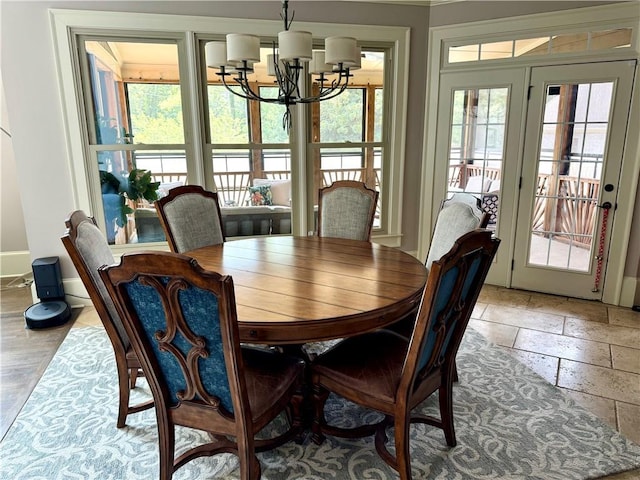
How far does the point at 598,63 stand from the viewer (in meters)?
3.45

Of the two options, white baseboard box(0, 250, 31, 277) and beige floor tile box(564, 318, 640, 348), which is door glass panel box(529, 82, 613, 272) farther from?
white baseboard box(0, 250, 31, 277)

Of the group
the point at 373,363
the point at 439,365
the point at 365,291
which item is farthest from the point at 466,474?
the point at 365,291

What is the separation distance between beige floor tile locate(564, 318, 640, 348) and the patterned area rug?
903 mm

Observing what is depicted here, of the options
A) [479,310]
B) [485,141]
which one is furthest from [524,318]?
[485,141]

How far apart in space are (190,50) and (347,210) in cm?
192

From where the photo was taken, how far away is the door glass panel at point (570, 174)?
357 cm

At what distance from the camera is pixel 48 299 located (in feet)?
11.6

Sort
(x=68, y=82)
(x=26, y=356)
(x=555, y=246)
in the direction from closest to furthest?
(x=26, y=356), (x=68, y=82), (x=555, y=246)

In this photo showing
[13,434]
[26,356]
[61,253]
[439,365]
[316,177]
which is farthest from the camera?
[316,177]

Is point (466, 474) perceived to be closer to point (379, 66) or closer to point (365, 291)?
point (365, 291)

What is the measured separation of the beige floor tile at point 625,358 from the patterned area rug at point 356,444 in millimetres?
638

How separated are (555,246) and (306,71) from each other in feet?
9.18

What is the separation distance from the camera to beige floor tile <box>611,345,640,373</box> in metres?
2.74

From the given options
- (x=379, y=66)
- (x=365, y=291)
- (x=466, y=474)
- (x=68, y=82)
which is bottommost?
(x=466, y=474)
